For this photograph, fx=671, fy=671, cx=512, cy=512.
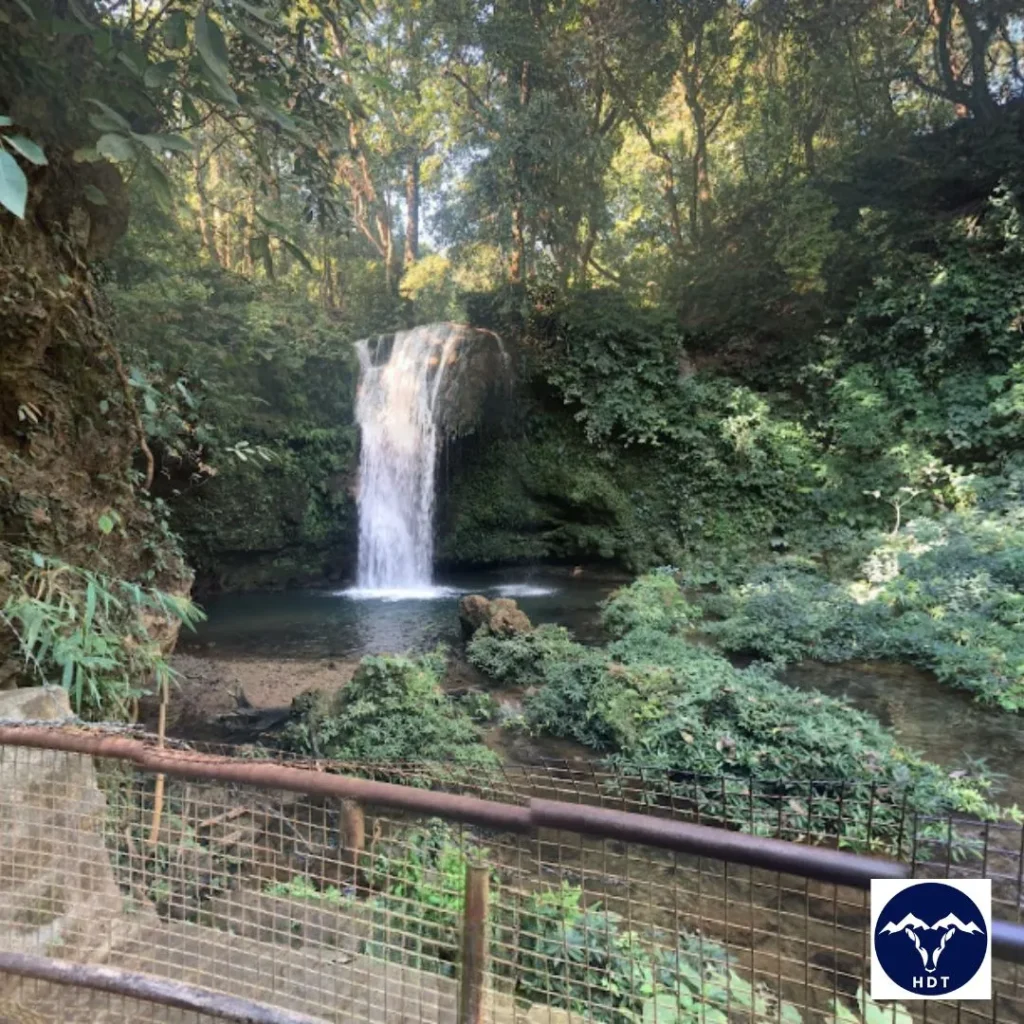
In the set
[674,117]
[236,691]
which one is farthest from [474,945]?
[674,117]

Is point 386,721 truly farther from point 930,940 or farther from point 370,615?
point 370,615

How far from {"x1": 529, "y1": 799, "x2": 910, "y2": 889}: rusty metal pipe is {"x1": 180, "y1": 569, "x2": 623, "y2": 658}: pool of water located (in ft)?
22.9

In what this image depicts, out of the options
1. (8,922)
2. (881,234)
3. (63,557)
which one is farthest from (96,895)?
(881,234)

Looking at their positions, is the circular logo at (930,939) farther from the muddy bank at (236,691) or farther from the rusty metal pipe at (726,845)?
the muddy bank at (236,691)

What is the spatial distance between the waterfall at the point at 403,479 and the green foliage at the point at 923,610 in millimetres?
6445

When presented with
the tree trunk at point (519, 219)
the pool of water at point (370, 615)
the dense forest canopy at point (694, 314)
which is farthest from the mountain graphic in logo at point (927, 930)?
the tree trunk at point (519, 219)

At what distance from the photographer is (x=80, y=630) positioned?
114 inches

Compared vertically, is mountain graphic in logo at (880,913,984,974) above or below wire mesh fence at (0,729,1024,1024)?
above

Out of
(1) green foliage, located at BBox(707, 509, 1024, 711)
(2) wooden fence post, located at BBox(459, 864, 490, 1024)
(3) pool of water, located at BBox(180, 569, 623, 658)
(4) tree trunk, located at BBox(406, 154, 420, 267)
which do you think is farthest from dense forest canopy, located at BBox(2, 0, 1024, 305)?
(2) wooden fence post, located at BBox(459, 864, 490, 1024)

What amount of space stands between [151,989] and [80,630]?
186 centimetres

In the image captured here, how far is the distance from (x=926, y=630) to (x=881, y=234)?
27.4 feet

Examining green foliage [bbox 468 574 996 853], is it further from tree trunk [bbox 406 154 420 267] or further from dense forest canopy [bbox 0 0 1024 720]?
tree trunk [bbox 406 154 420 267]

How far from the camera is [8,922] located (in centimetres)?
180

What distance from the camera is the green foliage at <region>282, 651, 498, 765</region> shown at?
4652 millimetres
